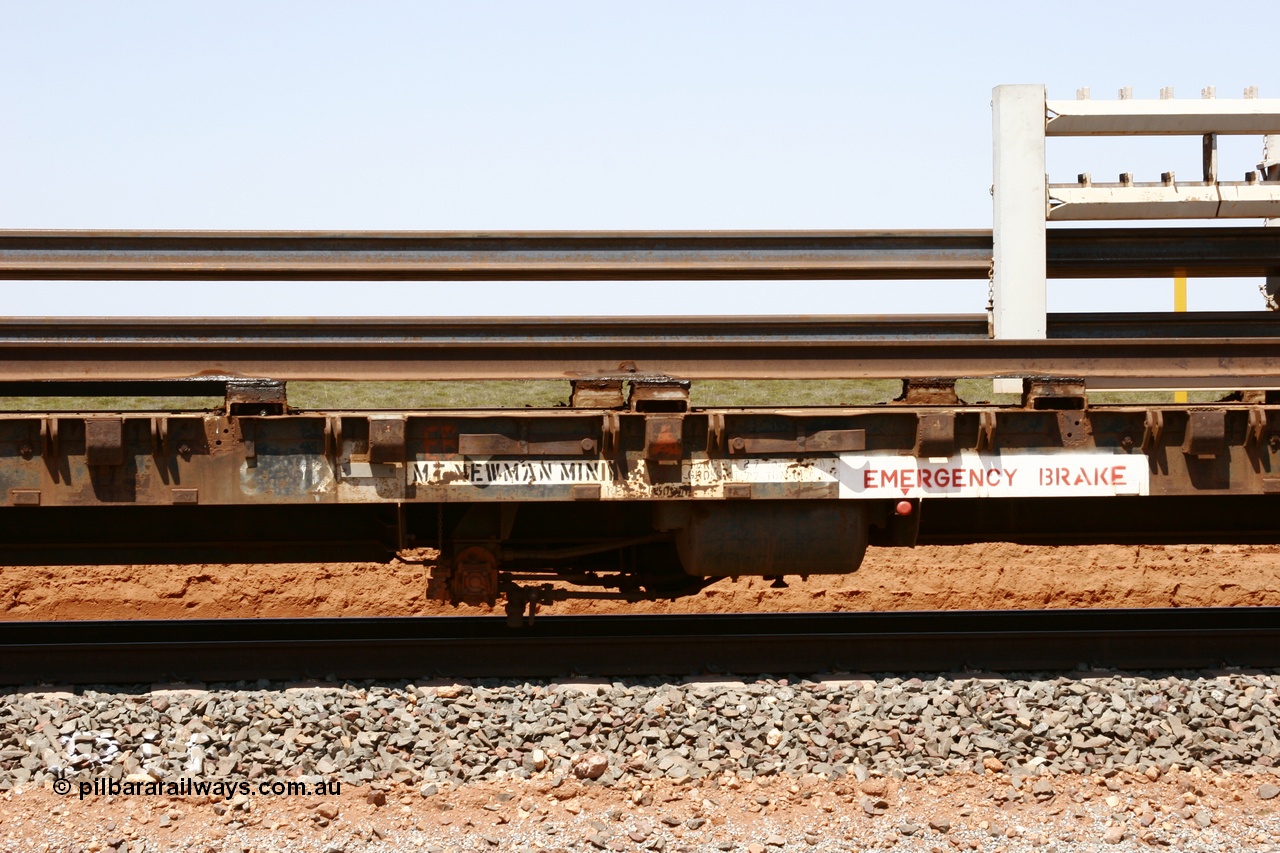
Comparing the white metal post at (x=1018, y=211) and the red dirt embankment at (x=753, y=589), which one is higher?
the white metal post at (x=1018, y=211)

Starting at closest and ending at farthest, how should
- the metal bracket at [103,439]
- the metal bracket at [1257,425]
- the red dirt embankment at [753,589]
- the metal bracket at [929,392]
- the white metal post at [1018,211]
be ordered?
the metal bracket at [103,439]
the metal bracket at [1257,425]
the metal bracket at [929,392]
the white metal post at [1018,211]
the red dirt embankment at [753,589]

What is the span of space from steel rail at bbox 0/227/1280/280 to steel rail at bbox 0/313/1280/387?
1.71ft

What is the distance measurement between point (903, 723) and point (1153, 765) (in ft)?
4.31

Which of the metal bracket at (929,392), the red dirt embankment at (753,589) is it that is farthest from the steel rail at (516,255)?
the red dirt embankment at (753,589)

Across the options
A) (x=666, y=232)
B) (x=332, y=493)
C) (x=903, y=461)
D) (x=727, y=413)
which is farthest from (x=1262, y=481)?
(x=332, y=493)

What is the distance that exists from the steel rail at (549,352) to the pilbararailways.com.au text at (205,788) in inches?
84.9

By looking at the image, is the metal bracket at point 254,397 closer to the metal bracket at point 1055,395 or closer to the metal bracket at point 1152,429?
the metal bracket at point 1055,395

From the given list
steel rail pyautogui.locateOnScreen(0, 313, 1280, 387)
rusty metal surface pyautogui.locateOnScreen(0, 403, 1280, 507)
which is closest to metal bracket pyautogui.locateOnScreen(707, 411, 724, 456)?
rusty metal surface pyautogui.locateOnScreen(0, 403, 1280, 507)

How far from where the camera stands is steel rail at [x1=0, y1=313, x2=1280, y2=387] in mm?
6070

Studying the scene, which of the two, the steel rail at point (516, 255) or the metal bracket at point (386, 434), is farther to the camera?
the steel rail at point (516, 255)

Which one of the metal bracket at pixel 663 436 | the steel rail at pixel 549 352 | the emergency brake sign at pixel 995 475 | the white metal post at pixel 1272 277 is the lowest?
the emergency brake sign at pixel 995 475

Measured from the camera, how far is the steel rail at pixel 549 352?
6070mm

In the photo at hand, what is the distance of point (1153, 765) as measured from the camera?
228 inches

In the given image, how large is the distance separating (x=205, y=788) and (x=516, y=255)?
349 cm
